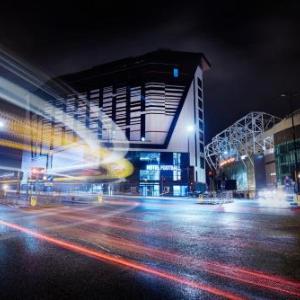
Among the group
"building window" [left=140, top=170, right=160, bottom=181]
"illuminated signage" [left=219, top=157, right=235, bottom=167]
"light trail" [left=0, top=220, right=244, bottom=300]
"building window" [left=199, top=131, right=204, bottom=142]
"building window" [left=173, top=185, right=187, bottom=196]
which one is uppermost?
"building window" [left=199, top=131, right=204, bottom=142]

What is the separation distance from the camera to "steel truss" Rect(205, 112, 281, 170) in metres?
102

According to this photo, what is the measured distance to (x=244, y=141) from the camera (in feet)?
393

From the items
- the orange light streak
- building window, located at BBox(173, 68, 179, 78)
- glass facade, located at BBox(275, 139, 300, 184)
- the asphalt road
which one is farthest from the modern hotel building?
the orange light streak

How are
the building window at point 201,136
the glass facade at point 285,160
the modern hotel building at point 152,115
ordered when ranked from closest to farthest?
the glass facade at point 285,160 < the modern hotel building at point 152,115 < the building window at point 201,136

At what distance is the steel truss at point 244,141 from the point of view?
10163 cm

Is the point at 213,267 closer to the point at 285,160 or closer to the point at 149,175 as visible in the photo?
the point at 285,160

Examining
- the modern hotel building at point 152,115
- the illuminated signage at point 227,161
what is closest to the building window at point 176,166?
the modern hotel building at point 152,115

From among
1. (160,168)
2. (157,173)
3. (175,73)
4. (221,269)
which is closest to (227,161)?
(175,73)

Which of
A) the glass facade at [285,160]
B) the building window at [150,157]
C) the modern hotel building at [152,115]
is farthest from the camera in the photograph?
the building window at [150,157]

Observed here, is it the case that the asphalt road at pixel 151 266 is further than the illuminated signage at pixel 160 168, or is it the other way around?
the illuminated signage at pixel 160 168

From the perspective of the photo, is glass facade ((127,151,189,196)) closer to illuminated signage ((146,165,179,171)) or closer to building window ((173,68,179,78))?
illuminated signage ((146,165,179,171))

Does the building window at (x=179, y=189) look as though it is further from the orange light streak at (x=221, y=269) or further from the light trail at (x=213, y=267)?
the orange light streak at (x=221, y=269)

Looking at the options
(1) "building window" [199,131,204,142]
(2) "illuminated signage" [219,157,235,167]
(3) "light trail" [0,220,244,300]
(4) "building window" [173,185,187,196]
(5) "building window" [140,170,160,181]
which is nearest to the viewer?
(3) "light trail" [0,220,244,300]

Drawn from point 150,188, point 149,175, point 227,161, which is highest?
point 227,161
